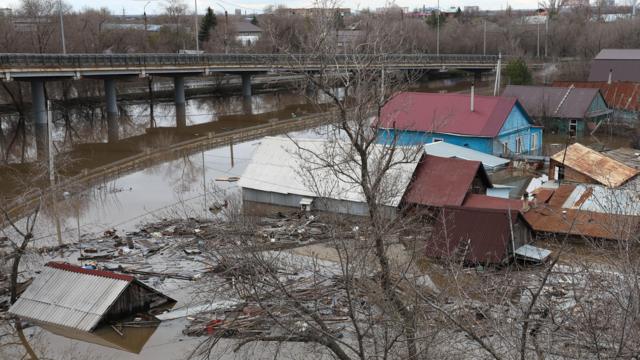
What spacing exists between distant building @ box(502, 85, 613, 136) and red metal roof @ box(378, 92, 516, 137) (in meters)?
7.31

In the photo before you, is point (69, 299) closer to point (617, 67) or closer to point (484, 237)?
point (484, 237)

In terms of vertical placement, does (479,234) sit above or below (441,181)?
below

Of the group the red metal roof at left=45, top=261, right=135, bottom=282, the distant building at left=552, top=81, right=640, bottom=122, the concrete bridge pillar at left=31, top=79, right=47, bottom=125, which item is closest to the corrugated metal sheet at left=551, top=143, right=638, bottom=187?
the distant building at left=552, top=81, right=640, bottom=122

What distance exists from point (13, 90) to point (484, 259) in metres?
43.1

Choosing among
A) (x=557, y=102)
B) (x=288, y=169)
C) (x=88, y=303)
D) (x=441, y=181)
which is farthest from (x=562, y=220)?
(x=557, y=102)

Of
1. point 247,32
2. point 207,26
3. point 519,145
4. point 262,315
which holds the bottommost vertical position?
point 262,315

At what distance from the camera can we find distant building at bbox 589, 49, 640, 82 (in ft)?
164

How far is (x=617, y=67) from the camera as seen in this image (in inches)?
1988

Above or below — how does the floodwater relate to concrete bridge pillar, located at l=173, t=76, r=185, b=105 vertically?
below

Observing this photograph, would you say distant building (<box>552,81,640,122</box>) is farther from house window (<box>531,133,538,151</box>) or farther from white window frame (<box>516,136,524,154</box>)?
white window frame (<box>516,136,524,154</box>)

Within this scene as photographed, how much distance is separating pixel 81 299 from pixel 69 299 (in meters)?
0.30

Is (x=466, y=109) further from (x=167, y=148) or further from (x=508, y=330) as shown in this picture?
(x=508, y=330)

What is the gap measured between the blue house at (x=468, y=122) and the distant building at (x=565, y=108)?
5.07m

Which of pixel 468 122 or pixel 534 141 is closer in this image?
pixel 468 122
